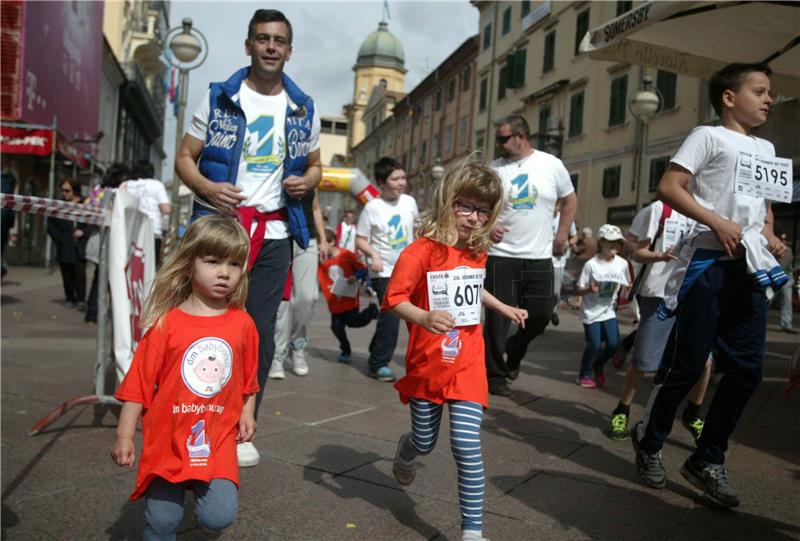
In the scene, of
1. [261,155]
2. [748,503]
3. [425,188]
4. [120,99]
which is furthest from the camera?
[425,188]

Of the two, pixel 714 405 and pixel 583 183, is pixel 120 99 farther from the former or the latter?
pixel 714 405

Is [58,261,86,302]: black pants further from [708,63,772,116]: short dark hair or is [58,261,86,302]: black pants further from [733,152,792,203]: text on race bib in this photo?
[733,152,792,203]: text on race bib

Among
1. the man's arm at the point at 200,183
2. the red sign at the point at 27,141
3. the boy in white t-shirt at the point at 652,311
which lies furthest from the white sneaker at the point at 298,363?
the red sign at the point at 27,141

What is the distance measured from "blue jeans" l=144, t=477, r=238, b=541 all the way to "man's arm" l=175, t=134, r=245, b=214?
62.1 inches

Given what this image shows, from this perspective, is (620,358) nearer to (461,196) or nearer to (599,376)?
(599,376)

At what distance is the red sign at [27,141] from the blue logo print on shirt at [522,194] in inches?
638

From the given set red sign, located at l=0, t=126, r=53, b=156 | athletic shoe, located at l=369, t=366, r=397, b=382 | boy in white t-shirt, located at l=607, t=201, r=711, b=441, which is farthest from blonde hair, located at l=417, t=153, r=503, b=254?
red sign, located at l=0, t=126, r=53, b=156

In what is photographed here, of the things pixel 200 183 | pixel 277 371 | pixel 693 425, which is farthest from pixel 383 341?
pixel 200 183

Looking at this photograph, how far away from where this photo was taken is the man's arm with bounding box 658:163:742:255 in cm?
351

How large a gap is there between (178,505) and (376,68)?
293ft

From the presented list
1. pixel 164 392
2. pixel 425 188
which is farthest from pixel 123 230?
pixel 425 188

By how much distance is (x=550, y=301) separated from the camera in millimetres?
6219

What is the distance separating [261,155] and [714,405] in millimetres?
2407

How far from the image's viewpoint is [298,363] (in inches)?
281
